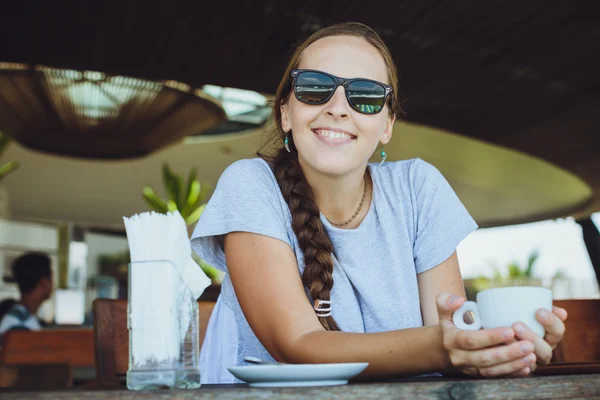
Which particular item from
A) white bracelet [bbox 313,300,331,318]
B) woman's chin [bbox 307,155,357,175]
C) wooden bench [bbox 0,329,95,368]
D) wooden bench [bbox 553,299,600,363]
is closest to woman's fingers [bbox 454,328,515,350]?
white bracelet [bbox 313,300,331,318]

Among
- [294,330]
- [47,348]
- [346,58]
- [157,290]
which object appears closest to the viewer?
[157,290]

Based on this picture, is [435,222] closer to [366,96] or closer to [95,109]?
[366,96]

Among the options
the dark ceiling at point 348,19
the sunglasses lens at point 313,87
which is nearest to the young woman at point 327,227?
the sunglasses lens at point 313,87

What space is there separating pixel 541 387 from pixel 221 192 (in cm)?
74

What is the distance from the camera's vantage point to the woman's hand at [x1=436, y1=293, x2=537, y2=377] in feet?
2.60

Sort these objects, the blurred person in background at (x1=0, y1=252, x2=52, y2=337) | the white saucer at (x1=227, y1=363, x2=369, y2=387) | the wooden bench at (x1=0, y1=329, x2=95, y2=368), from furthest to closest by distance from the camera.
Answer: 1. the blurred person in background at (x1=0, y1=252, x2=52, y2=337)
2. the wooden bench at (x1=0, y1=329, x2=95, y2=368)
3. the white saucer at (x1=227, y1=363, x2=369, y2=387)

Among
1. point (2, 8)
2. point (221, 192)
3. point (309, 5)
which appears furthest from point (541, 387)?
point (2, 8)

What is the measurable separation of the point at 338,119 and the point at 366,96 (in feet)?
0.23

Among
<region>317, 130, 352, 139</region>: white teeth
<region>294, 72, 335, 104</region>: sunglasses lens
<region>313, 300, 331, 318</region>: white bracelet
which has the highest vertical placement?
<region>294, 72, 335, 104</region>: sunglasses lens

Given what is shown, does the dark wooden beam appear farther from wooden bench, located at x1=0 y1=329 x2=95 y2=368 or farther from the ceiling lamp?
the ceiling lamp

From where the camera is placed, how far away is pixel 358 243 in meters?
1.36

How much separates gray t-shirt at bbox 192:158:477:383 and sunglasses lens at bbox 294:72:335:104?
0.18m

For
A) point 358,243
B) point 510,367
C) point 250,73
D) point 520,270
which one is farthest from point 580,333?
point 520,270

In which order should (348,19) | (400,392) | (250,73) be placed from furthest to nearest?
1. (250,73)
2. (348,19)
3. (400,392)
